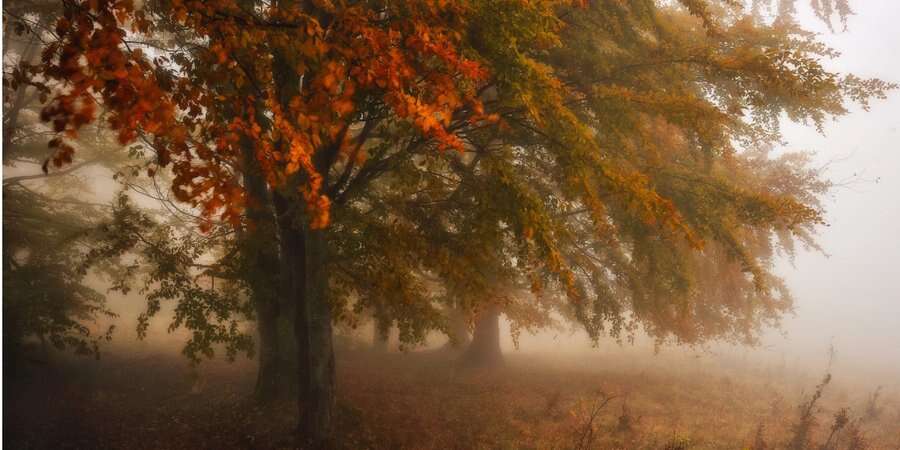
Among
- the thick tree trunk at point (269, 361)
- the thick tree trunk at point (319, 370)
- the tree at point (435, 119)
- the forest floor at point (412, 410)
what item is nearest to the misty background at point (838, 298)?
the forest floor at point (412, 410)

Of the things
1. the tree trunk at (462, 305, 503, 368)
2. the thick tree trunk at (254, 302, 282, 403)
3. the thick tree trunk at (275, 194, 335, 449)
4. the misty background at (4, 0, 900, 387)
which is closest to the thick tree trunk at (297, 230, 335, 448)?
the thick tree trunk at (275, 194, 335, 449)

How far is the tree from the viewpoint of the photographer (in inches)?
162

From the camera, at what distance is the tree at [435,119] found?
4.11 metres

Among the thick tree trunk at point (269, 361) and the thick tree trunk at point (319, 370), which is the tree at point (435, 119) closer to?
the thick tree trunk at point (319, 370)

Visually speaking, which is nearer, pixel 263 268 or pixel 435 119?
pixel 435 119

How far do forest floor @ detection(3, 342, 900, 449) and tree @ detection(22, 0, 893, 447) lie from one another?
183 cm

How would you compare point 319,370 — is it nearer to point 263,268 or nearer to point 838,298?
point 263,268

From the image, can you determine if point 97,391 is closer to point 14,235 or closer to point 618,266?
point 14,235

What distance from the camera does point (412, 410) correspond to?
1033cm

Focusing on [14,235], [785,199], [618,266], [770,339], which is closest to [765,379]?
[618,266]

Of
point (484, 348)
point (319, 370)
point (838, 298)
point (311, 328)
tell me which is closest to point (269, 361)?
point (319, 370)

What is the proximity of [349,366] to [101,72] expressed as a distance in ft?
39.6

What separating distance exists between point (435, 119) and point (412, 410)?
740 centimetres

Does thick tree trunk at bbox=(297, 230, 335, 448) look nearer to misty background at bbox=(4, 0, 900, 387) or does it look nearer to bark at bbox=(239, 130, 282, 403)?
bark at bbox=(239, 130, 282, 403)
